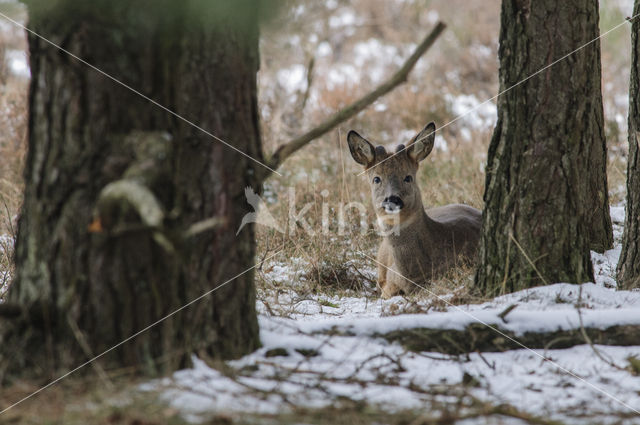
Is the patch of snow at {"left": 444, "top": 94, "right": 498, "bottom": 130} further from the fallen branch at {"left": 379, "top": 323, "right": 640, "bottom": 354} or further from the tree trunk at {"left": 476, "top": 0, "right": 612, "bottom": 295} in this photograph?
the fallen branch at {"left": 379, "top": 323, "right": 640, "bottom": 354}

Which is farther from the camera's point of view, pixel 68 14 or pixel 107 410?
pixel 68 14

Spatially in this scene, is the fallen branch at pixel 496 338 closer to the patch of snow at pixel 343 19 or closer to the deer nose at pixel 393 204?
the deer nose at pixel 393 204

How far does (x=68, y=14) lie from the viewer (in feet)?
8.68

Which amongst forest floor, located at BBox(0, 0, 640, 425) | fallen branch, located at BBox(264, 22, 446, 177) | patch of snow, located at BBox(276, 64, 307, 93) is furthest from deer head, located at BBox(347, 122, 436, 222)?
patch of snow, located at BBox(276, 64, 307, 93)

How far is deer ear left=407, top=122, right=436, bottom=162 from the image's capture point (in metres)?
6.54

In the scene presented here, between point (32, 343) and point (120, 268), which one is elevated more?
point (120, 268)

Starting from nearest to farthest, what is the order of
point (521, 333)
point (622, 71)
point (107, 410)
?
point (107, 410) < point (521, 333) < point (622, 71)

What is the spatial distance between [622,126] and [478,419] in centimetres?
1000

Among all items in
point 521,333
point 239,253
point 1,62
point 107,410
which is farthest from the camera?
point 1,62

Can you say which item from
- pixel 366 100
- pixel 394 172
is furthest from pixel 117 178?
pixel 394 172

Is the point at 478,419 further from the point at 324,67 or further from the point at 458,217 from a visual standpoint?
the point at 324,67

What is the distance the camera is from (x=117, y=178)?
265cm

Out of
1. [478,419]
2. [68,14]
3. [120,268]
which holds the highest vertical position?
[68,14]

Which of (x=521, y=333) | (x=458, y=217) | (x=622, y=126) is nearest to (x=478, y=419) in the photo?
(x=521, y=333)
